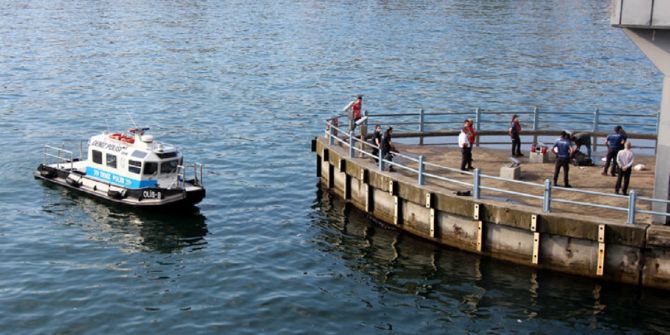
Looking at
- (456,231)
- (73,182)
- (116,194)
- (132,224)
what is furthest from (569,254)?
(73,182)

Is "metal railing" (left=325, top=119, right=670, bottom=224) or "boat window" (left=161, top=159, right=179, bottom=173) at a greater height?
"metal railing" (left=325, top=119, right=670, bottom=224)

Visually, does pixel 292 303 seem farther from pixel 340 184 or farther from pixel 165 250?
pixel 340 184

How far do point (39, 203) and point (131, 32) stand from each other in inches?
2579

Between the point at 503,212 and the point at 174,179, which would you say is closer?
the point at 503,212

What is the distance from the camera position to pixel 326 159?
130 feet

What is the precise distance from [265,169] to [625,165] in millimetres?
20097

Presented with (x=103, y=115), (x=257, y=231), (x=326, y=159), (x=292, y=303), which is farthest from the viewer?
(x=103, y=115)

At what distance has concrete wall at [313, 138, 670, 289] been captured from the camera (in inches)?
1118

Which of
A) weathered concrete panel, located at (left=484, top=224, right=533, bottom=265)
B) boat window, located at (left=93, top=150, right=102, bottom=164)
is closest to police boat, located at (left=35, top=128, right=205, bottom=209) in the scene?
boat window, located at (left=93, top=150, right=102, bottom=164)

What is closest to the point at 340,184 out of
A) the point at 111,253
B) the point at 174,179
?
the point at 174,179

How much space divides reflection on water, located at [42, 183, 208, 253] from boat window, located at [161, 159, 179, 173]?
1.84m

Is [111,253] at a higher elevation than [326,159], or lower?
lower

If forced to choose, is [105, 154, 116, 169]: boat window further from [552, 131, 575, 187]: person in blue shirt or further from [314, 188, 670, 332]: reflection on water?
[552, 131, 575, 187]: person in blue shirt

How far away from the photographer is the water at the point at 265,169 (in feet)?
94.8
